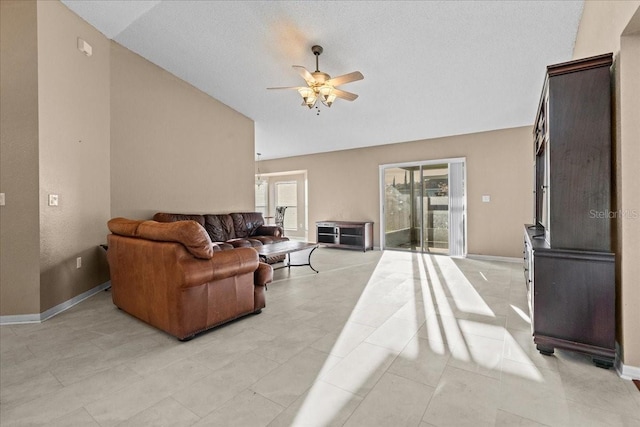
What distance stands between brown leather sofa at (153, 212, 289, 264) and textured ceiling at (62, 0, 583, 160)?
2.06 metres

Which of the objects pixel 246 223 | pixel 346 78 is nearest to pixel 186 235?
pixel 346 78

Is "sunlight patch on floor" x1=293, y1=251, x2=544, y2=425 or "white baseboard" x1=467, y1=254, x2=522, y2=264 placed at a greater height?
"white baseboard" x1=467, y1=254, x2=522, y2=264

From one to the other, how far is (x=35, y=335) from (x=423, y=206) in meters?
6.56

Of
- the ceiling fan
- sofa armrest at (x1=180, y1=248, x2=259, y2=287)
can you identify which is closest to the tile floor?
sofa armrest at (x1=180, y1=248, x2=259, y2=287)

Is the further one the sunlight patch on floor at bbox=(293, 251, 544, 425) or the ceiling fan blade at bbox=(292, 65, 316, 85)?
the ceiling fan blade at bbox=(292, 65, 316, 85)

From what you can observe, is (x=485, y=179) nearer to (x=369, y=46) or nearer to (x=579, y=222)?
(x=369, y=46)

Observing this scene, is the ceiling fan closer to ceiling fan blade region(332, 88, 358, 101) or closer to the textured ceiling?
ceiling fan blade region(332, 88, 358, 101)

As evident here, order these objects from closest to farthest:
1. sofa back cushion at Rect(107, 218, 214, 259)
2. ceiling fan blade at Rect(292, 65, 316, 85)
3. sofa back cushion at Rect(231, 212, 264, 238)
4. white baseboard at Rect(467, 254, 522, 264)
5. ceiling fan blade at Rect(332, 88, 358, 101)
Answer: sofa back cushion at Rect(107, 218, 214, 259) < ceiling fan blade at Rect(292, 65, 316, 85) < ceiling fan blade at Rect(332, 88, 358, 101) < sofa back cushion at Rect(231, 212, 264, 238) < white baseboard at Rect(467, 254, 522, 264)

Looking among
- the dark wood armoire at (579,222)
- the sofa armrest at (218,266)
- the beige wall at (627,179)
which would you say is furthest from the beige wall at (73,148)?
the beige wall at (627,179)

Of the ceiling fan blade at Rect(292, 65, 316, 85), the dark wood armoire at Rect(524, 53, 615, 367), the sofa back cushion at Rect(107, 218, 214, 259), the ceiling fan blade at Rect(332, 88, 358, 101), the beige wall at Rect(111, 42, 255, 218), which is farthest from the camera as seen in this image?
the beige wall at Rect(111, 42, 255, 218)

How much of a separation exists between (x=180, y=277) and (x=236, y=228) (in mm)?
3023

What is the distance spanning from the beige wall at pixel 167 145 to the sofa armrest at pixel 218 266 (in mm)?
2077

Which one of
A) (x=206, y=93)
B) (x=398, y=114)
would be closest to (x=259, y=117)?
(x=206, y=93)

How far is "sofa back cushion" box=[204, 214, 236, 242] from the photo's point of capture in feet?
15.3
